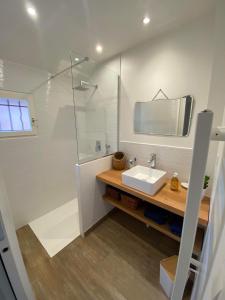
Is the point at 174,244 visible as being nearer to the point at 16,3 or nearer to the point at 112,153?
the point at 112,153

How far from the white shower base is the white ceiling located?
2276mm

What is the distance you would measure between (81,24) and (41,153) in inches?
66.4

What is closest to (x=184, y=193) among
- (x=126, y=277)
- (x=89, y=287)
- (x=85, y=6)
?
(x=126, y=277)

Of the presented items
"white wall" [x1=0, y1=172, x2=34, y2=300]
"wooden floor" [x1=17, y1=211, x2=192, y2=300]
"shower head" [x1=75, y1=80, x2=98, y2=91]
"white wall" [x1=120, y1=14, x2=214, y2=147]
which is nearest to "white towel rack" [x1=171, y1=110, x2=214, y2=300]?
"white wall" [x1=0, y1=172, x2=34, y2=300]

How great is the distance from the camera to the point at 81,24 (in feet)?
4.15

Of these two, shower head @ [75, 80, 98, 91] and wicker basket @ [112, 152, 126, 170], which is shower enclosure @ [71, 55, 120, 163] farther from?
wicker basket @ [112, 152, 126, 170]

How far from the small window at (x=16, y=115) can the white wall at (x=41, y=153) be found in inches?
3.4

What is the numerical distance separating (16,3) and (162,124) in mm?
1691

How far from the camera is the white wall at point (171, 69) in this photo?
4.17 ft

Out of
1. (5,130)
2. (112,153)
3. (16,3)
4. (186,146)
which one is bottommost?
(112,153)

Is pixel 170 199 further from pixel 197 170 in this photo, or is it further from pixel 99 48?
pixel 99 48

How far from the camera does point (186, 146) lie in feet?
4.88

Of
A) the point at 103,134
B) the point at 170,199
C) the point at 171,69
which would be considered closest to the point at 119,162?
the point at 103,134

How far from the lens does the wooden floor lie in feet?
3.88
